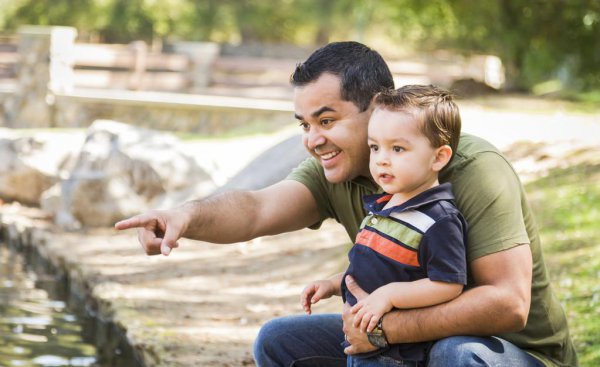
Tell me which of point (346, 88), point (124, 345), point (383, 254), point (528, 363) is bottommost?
point (124, 345)

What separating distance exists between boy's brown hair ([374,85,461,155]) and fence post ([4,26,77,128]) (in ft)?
42.2

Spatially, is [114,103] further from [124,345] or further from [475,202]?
[475,202]

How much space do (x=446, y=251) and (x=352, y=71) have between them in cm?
80

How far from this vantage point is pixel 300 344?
310 centimetres

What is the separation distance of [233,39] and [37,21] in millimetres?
9774

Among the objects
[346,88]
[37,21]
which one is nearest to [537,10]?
[346,88]

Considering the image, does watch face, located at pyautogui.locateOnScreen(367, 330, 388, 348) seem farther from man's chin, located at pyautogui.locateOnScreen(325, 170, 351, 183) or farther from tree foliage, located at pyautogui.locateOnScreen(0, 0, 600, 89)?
tree foliage, located at pyautogui.locateOnScreen(0, 0, 600, 89)

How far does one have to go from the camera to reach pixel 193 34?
2605 centimetres

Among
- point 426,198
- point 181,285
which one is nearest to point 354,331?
point 426,198

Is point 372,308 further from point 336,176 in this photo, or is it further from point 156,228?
point 156,228

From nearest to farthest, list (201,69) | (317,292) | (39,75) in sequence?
1. (317,292)
2. (39,75)
3. (201,69)

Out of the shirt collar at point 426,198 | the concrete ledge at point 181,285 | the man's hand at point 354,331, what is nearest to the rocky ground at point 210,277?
the concrete ledge at point 181,285

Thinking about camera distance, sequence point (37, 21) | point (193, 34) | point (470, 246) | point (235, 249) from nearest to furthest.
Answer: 1. point (470, 246)
2. point (235, 249)
3. point (37, 21)
4. point (193, 34)

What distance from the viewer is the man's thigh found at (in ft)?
8.21
